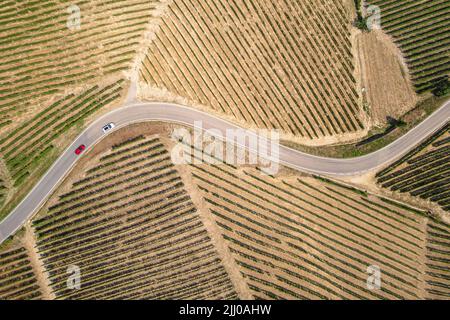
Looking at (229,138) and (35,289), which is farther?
(229,138)

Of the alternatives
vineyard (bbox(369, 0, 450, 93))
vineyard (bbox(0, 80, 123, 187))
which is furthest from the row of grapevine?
vineyard (bbox(369, 0, 450, 93))

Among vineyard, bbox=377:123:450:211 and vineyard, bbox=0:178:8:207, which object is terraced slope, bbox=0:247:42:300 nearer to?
vineyard, bbox=0:178:8:207

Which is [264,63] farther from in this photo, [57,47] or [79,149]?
[57,47]

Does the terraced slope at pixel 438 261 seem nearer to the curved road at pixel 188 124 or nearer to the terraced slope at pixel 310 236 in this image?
the terraced slope at pixel 310 236

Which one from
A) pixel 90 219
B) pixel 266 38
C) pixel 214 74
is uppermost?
pixel 266 38

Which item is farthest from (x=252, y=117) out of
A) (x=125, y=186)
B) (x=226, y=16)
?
(x=125, y=186)

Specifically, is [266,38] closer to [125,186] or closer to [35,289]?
[125,186]
